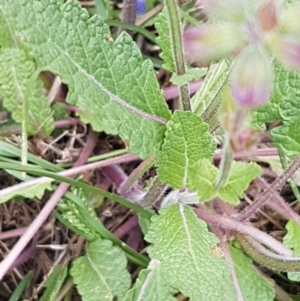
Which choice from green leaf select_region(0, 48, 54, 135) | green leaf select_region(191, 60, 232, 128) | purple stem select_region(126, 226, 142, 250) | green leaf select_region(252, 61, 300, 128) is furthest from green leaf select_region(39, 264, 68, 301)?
green leaf select_region(252, 61, 300, 128)

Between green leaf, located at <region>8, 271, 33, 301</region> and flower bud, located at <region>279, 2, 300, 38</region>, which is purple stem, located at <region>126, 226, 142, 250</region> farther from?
flower bud, located at <region>279, 2, 300, 38</region>

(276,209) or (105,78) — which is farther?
(276,209)

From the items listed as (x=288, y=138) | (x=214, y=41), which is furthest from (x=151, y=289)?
(x=214, y=41)

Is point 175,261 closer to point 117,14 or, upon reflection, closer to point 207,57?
point 207,57

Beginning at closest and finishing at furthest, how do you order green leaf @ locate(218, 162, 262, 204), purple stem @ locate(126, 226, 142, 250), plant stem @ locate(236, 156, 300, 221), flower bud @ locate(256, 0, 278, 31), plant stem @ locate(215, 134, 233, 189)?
flower bud @ locate(256, 0, 278, 31), plant stem @ locate(215, 134, 233, 189), green leaf @ locate(218, 162, 262, 204), plant stem @ locate(236, 156, 300, 221), purple stem @ locate(126, 226, 142, 250)

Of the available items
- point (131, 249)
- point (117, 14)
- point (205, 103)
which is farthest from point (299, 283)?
point (117, 14)
